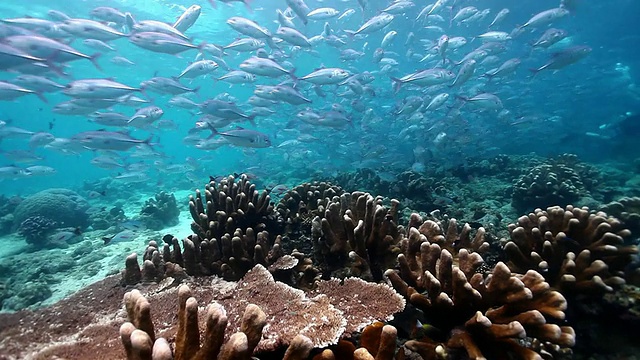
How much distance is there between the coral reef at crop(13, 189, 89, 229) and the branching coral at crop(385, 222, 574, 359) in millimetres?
15570

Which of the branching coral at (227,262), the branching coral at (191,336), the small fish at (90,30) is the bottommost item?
the branching coral at (227,262)

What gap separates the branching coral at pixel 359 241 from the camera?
3523mm

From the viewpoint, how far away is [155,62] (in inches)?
1859

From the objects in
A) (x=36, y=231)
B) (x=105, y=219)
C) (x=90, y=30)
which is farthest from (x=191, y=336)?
(x=105, y=219)

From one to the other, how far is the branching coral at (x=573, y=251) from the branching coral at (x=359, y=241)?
1.21 metres

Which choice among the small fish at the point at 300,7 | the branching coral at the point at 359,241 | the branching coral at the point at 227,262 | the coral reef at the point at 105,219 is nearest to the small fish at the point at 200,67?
the small fish at the point at 300,7

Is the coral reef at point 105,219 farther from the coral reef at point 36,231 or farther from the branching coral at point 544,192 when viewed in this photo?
the branching coral at point 544,192

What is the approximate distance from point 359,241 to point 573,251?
2.16 metres

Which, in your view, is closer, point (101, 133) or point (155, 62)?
point (101, 133)

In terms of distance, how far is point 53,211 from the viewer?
14.0m

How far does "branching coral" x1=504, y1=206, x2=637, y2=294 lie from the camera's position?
9.64ft

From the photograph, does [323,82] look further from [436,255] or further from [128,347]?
[128,347]

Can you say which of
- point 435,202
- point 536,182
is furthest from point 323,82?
point 536,182

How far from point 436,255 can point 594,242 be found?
2.02 m
